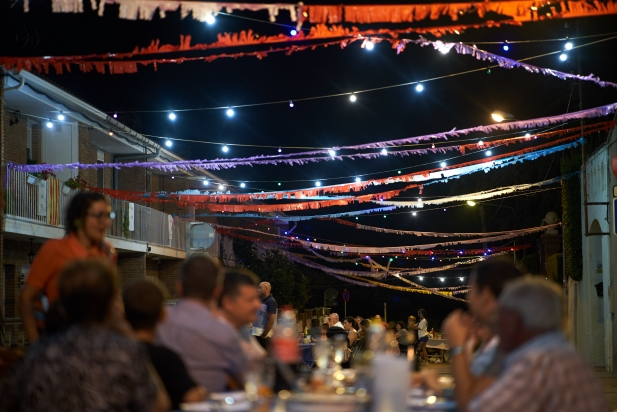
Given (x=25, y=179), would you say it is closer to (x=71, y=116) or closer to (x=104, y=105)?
(x=71, y=116)

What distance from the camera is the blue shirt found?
16.3ft

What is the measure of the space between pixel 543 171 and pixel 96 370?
31569mm

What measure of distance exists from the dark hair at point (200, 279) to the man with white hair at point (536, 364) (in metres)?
2.02

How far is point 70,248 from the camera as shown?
224 inches

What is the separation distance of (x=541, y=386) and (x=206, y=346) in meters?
2.13

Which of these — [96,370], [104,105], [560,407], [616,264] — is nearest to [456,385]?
[560,407]

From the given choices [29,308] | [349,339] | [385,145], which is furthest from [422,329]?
[29,308]

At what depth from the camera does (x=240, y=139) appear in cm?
4316

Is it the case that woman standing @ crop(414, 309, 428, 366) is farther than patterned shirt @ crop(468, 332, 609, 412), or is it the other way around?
woman standing @ crop(414, 309, 428, 366)

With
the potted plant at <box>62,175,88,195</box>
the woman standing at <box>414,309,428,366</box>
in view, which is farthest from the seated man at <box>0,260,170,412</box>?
the woman standing at <box>414,309,428,366</box>

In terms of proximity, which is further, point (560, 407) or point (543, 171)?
point (543, 171)

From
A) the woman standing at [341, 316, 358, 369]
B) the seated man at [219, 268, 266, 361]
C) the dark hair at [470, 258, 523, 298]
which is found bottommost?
the woman standing at [341, 316, 358, 369]

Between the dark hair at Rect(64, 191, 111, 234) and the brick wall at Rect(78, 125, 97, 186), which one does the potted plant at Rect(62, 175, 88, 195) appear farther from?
the dark hair at Rect(64, 191, 111, 234)

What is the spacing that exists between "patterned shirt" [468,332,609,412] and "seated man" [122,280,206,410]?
1.54 meters
